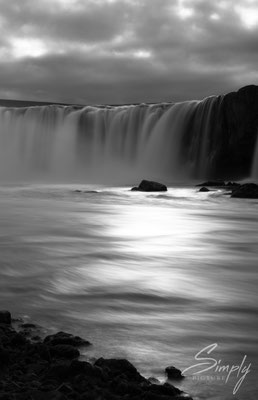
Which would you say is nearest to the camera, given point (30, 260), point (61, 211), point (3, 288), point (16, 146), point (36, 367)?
point (36, 367)

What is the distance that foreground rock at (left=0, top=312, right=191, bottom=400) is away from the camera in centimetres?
261

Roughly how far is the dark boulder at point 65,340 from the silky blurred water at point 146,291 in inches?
3.6

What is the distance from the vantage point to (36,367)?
2979mm

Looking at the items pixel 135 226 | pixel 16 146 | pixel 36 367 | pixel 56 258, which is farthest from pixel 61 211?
pixel 16 146

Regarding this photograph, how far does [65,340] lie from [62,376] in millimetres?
557

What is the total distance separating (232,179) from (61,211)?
23065mm

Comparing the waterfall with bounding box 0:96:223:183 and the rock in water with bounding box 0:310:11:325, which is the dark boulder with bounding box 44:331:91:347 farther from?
the waterfall with bounding box 0:96:223:183

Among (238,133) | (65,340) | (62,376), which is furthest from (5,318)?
(238,133)

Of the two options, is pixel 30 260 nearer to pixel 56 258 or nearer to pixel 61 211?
pixel 56 258

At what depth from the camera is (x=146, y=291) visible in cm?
509

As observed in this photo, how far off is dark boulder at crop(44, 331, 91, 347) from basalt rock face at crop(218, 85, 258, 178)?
3217cm

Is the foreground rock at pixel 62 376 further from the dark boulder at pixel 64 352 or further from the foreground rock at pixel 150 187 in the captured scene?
the foreground rock at pixel 150 187

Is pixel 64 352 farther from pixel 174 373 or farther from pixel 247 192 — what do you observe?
pixel 247 192

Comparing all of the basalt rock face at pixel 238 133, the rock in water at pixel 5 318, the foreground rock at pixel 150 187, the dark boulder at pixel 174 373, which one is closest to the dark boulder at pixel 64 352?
the dark boulder at pixel 174 373
